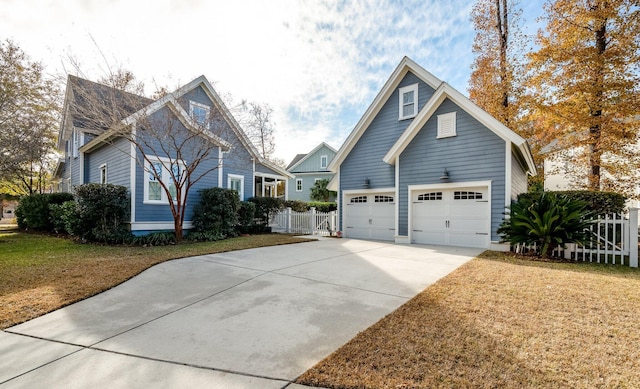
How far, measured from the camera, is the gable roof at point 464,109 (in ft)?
31.1

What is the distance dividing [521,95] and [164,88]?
16.0m

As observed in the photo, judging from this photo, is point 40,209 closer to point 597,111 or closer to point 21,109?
point 21,109

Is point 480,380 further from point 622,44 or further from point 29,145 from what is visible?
point 29,145

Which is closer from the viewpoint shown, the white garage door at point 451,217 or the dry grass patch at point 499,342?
the dry grass patch at point 499,342

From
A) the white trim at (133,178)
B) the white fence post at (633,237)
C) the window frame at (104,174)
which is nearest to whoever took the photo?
the white fence post at (633,237)

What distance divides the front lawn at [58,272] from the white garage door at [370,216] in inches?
201

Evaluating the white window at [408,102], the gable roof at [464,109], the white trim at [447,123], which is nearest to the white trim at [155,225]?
the gable roof at [464,109]

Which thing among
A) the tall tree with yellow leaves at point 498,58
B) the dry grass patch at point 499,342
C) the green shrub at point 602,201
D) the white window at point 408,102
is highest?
the tall tree with yellow leaves at point 498,58

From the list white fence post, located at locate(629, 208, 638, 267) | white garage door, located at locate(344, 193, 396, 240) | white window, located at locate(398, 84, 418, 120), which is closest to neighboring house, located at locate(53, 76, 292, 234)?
white garage door, located at locate(344, 193, 396, 240)

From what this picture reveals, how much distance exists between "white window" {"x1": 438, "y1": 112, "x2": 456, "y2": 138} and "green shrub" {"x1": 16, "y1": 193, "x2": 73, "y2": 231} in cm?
1701

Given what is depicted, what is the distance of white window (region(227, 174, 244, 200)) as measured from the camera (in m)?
15.0

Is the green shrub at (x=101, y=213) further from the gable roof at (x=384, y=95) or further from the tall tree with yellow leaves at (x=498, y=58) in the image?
the tall tree with yellow leaves at (x=498, y=58)

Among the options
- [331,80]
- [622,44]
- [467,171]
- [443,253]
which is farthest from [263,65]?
[622,44]

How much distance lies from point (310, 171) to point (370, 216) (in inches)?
702
